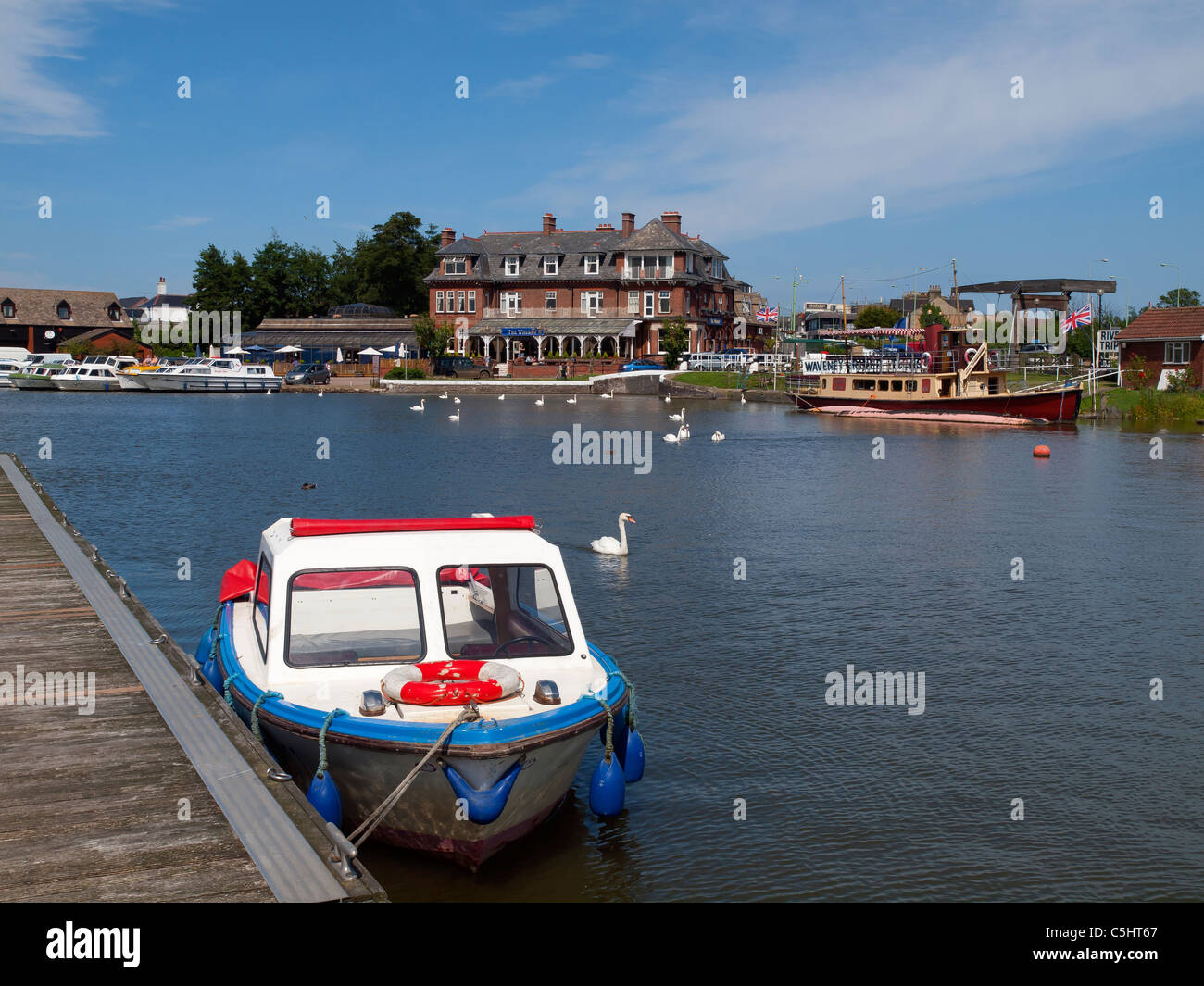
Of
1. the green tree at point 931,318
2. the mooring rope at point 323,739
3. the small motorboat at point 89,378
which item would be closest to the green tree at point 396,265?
the small motorboat at point 89,378

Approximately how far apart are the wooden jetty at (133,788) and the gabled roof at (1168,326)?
238 feet

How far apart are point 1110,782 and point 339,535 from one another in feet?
30.5

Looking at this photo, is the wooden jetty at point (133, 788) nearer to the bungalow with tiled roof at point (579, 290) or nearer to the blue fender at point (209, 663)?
the blue fender at point (209, 663)

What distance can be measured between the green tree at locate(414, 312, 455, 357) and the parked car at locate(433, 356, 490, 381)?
1253 millimetres

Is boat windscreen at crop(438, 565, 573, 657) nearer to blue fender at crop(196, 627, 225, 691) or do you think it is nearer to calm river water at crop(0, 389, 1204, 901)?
Answer: calm river water at crop(0, 389, 1204, 901)

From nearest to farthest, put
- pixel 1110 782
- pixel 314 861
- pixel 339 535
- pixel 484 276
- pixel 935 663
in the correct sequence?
pixel 314 861 → pixel 339 535 → pixel 1110 782 → pixel 935 663 → pixel 484 276

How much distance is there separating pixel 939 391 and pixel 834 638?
186 ft

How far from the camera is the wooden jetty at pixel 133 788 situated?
7.28m

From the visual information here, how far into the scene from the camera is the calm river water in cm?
1113

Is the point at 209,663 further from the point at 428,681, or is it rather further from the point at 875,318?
the point at 875,318

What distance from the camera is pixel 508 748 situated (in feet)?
30.8

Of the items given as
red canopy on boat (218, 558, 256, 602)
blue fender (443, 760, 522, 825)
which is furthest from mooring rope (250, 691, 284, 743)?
red canopy on boat (218, 558, 256, 602)

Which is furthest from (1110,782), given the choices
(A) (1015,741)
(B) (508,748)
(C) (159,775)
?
(C) (159,775)
